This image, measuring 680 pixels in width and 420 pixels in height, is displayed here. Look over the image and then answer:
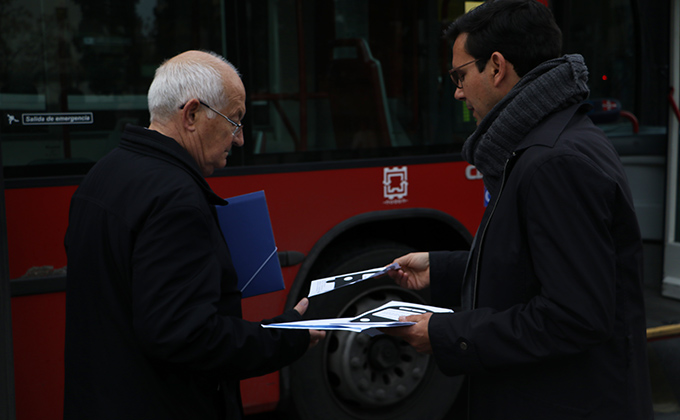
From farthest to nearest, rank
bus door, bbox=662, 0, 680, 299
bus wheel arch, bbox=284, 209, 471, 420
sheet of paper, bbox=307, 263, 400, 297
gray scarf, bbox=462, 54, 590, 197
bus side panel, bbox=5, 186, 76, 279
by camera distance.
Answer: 1. bus door, bbox=662, 0, 680, 299
2. bus wheel arch, bbox=284, 209, 471, 420
3. bus side panel, bbox=5, 186, 76, 279
4. sheet of paper, bbox=307, 263, 400, 297
5. gray scarf, bbox=462, 54, 590, 197

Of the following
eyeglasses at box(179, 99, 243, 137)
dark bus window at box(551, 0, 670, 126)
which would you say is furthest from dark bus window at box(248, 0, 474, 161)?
dark bus window at box(551, 0, 670, 126)

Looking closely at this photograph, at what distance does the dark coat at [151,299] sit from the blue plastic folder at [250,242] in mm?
160

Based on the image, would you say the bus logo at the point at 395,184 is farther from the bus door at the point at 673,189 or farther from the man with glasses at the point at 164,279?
the bus door at the point at 673,189

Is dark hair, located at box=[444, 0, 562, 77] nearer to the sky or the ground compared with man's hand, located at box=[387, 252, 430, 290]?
nearer to the sky

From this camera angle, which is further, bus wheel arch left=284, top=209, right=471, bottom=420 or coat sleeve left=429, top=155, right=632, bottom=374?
bus wheel arch left=284, top=209, right=471, bottom=420

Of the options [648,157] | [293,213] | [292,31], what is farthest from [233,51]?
[648,157]

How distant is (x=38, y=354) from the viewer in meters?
2.72

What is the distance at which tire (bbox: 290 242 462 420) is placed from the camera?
3295 millimetres

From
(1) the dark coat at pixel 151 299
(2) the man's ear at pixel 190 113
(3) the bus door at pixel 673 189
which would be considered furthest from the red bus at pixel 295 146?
(3) the bus door at pixel 673 189

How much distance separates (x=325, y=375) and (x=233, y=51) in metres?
1.57

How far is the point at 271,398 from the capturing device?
127 inches

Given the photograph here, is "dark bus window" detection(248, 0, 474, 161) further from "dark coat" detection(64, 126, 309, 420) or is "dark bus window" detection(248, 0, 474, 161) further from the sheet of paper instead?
"dark coat" detection(64, 126, 309, 420)

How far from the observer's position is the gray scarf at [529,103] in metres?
1.58

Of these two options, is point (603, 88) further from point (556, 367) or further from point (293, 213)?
point (556, 367)
